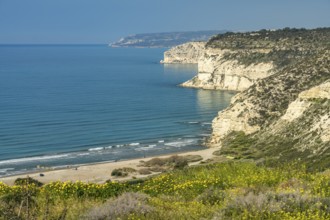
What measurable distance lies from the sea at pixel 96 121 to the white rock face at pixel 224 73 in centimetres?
823

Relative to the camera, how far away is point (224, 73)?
150875 millimetres

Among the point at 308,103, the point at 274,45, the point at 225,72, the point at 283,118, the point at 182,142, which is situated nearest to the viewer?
the point at 308,103

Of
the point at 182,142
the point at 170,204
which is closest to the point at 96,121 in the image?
the point at 182,142

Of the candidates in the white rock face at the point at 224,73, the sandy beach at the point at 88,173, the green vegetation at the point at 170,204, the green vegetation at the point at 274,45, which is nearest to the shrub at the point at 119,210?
the green vegetation at the point at 170,204

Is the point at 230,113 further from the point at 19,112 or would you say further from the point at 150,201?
the point at 150,201

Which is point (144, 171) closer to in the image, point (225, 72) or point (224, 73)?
point (225, 72)

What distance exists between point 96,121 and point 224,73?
70604mm

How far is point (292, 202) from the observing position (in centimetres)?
1073

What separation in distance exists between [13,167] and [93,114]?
39516 mm

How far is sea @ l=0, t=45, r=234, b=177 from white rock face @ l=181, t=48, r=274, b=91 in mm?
8232

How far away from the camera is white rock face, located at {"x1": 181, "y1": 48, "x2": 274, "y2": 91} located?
141125mm

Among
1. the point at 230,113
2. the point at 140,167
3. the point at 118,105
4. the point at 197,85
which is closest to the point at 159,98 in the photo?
the point at 118,105

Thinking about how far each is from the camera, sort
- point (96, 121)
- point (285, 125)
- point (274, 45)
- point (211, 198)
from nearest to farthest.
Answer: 1. point (211, 198)
2. point (285, 125)
3. point (96, 121)
4. point (274, 45)

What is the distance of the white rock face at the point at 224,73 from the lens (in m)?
141
